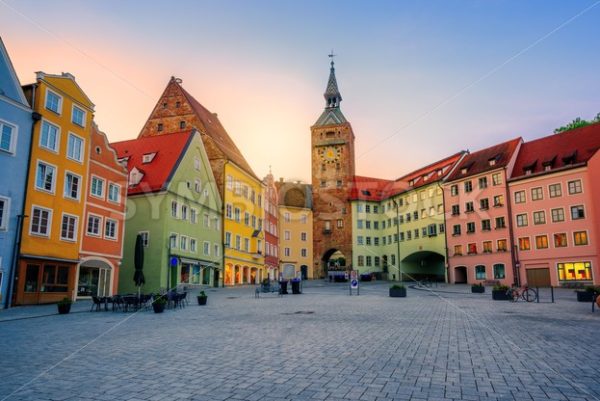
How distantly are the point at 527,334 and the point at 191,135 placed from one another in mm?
35888

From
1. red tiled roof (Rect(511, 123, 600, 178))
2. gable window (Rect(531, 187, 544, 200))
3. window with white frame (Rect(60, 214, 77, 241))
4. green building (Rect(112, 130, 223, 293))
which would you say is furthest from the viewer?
gable window (Rect(531, 187, 544, 200))

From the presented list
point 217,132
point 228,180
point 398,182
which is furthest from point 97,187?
point 398,182

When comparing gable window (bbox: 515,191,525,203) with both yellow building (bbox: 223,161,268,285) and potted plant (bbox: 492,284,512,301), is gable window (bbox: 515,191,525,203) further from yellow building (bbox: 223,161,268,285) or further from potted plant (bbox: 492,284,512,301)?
yellow building (bbox: 223,161,268,285)

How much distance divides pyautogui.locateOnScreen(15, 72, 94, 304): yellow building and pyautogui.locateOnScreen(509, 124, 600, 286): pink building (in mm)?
43682

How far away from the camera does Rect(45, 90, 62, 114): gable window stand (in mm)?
27062

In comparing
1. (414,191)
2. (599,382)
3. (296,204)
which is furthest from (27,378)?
(296,204)

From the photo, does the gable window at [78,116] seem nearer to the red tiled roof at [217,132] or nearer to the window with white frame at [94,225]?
the window with white frame at [94,225]

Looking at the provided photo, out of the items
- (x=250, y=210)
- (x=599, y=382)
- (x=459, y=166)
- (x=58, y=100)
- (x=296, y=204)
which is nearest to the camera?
(x=599, y=382)

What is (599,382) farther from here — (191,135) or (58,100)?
(191,135)

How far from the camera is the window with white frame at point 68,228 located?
27.6 metres

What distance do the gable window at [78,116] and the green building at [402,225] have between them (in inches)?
1798

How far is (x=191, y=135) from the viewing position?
42.4 metres

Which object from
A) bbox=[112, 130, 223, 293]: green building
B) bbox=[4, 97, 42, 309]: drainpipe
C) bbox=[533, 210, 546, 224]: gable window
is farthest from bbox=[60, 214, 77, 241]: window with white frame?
bbox=[533, 210, 546, 224]: gable window

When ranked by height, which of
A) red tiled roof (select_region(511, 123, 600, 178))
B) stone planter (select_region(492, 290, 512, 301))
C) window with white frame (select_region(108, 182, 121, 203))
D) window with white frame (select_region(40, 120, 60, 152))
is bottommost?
stone planter (select_region(492, 290, 512, 301))
